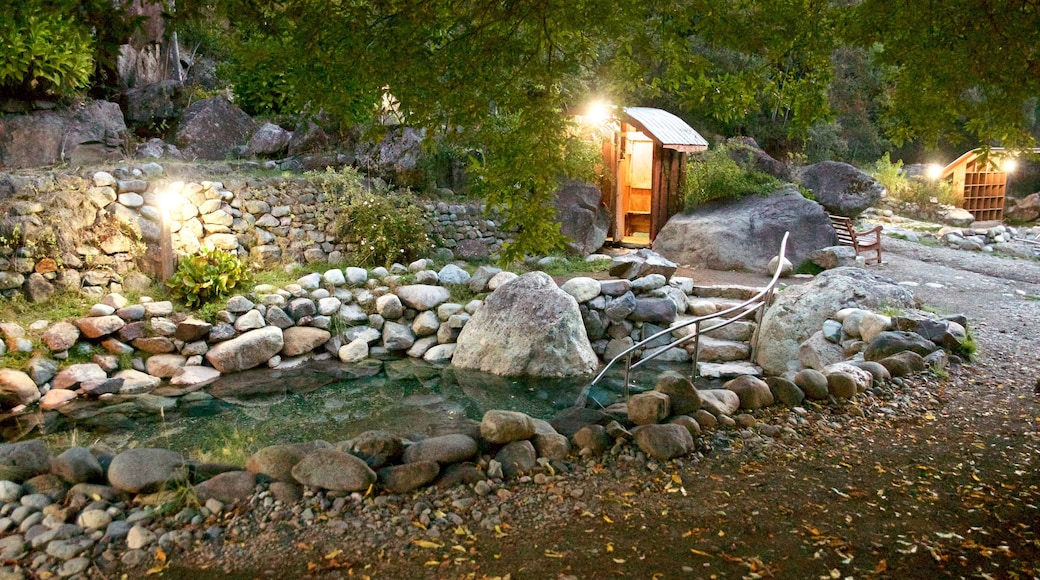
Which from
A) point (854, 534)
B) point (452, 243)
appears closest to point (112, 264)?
point (452, 243)

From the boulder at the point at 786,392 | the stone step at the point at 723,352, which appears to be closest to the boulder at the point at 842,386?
the boulder at the point at 786,392

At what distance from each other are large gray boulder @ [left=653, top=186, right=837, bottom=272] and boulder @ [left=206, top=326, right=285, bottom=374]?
7021mm

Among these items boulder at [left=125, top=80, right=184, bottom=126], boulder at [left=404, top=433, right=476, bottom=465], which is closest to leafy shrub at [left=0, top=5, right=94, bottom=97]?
boulder at [left=125, top=80, right=184, bottom=126]

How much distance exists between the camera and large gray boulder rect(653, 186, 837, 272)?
1210 centimetres

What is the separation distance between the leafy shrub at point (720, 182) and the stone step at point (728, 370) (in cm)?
548

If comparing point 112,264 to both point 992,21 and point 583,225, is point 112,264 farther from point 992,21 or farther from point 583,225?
point 992,21

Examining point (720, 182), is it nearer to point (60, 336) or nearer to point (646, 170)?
point (646, 170)

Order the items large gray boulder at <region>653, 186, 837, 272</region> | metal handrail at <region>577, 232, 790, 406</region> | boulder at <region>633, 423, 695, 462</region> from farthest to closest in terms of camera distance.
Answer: large gray boulder at <region>653, 186, 837, 272</region> → metal handrail at <region>577, 232, 790, 406</region> → boulder at <region>633, 423, 695, 462</region>

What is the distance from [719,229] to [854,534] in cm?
949

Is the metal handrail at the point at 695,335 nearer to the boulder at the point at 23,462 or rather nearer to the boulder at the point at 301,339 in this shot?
the boulder at the point at 301,339

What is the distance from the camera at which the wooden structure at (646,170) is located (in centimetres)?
1320

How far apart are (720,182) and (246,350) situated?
8939 mm

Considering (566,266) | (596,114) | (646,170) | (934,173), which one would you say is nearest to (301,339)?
(566,266)

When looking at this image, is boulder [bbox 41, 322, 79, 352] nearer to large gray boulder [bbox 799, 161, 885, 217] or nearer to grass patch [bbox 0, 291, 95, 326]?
grass patch [bbox 0, 291, 95, 326]
